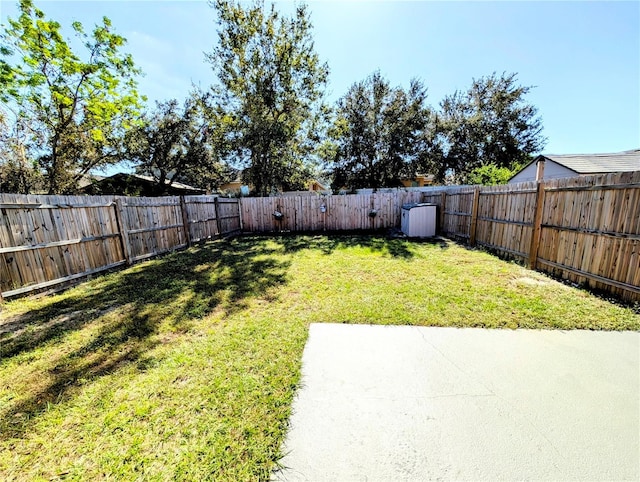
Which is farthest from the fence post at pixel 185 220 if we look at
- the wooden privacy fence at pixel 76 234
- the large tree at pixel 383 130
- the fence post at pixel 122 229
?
the large tree at pixel 383 130

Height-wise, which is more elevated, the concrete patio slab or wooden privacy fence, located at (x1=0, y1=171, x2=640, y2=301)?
wooden privacy fence, located at (x1=0, y1=171, x2=640, y2=301)

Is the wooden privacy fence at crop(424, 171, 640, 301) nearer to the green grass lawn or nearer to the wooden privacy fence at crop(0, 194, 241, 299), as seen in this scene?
the green grass lawn

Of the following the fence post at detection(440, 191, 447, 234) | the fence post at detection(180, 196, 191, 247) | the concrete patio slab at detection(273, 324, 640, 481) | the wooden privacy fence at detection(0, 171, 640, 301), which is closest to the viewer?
the concrete patio slab at detection(273, 324, 640, 481)

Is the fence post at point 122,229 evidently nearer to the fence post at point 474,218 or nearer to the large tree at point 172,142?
the fence post at point 474,218

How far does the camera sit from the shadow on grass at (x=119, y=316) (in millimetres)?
2160

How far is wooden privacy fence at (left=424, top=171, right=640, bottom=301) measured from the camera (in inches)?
133

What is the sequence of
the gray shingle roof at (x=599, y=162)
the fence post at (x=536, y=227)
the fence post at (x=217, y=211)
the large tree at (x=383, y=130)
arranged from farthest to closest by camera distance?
the large tree at (x=383, y=130) → the gray shingle roof at (x=599, y=162) → the fence post at (x=217, y=211) → the fence post at (x=536, y=227)

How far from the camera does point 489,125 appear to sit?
19.5m

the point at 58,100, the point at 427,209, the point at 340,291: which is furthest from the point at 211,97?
the point at 340,291

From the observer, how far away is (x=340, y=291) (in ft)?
13.2

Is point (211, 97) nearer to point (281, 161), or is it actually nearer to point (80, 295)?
point (281, 161)

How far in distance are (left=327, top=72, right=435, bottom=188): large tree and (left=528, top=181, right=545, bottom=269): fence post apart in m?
13.7

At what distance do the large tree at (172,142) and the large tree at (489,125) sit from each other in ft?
58.2

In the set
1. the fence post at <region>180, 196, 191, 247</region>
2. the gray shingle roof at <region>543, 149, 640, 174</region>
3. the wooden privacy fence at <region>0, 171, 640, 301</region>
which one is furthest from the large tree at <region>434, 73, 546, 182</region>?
the fence post at <region>180, 196, 191, 247</region>
